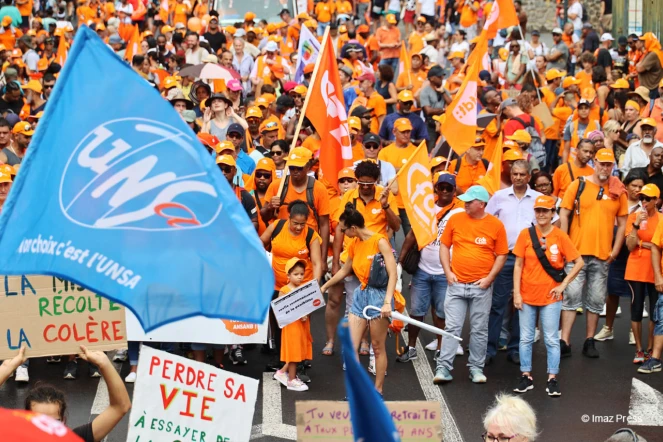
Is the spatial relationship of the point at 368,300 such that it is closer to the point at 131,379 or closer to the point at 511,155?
the point at 131,379

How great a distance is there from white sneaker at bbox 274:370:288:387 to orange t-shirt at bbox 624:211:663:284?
3.46 meters

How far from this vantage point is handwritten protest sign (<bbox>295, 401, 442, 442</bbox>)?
689 cm

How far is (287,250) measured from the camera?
10.8 metres

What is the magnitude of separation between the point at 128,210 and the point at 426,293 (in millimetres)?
6308

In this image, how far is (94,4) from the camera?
2973cm

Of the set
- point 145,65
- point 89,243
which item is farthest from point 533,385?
point 145,65

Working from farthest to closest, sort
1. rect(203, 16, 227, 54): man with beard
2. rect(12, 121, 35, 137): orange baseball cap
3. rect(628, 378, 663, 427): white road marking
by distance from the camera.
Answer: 1. rect(203, 16, 227, 54): man with beard
2. rect(12, 121, 35, 137): orange baseball cap
3. rect(628, 378, 663, 427): white road marking

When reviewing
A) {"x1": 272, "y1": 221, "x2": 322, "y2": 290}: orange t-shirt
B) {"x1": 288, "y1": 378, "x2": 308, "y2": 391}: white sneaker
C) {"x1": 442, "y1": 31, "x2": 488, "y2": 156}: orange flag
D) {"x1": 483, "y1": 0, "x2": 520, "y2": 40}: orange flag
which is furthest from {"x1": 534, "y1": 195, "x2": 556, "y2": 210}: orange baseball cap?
{"x1": 483, "y1": 0, "x2": 520, "y2": 40}: orange flag

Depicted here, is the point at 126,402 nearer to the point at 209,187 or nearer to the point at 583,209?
the point at 209,187

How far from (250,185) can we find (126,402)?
673 cm

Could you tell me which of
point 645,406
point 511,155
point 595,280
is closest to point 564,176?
point 511,155

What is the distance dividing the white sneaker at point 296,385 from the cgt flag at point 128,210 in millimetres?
5419

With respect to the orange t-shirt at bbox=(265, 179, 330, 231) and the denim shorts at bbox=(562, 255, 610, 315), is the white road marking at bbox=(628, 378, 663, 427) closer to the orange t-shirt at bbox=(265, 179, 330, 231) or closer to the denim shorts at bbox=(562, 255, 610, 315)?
the denim shorts at bbox=(562, 255, 610, 315)

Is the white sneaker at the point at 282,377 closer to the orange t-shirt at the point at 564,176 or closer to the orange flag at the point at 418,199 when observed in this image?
the orange flag at the point at 418,199
